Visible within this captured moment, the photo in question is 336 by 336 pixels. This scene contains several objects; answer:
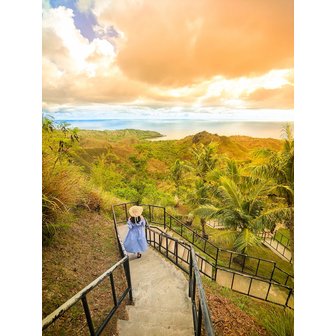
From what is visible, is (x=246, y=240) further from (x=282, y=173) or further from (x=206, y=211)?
(x=282, y=173)

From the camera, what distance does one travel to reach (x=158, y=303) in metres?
2.20

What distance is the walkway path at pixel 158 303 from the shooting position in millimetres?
1764

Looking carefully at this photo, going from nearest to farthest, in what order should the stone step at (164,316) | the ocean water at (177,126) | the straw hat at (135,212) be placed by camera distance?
1. the stone step at (164,316)
2. the straw hat at (135,212)
3. the ocean water at (177,126)

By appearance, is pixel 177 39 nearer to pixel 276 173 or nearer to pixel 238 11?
pixel 238 11

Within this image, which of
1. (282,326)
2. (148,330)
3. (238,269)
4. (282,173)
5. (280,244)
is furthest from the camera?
(280,244)

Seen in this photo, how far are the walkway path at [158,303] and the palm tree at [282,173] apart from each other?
2116 millimetres

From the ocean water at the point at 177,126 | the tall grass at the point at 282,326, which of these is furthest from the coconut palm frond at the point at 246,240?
the tall grass at the point at 282,326

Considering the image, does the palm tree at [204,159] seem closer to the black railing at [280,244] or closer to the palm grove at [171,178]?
the palm grove at [171,178]

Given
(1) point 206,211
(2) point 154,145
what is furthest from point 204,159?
(2) point 154,145

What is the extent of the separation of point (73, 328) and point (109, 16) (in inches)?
114

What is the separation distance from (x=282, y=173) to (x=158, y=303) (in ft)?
9.49

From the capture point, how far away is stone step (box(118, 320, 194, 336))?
67.8 inches
